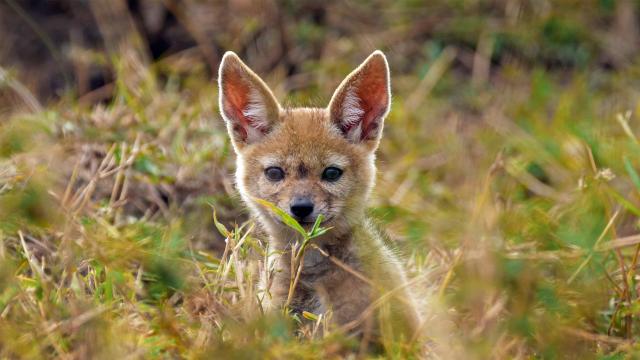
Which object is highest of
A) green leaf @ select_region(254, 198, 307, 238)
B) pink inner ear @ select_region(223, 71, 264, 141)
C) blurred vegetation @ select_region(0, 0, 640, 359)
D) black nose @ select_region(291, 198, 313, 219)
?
pink inner ear @ select_region(223, 71, 264, 141)

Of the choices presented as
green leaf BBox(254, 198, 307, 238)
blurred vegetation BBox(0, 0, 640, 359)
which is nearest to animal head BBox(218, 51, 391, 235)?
green leaf BBox(254, 198, 307, 238)

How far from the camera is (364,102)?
4.56 meters

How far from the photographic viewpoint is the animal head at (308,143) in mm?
4301

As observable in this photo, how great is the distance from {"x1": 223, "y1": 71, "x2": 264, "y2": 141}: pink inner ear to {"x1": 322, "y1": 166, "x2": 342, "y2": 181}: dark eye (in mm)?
481

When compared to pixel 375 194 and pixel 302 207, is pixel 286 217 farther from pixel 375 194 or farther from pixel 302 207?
pixel 375 194

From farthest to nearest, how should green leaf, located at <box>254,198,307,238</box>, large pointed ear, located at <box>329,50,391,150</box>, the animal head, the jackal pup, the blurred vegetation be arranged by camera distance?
large pointed ear, located at <box>329,50,391,150</box> < the animal head < the jackal pup < green leaf, located at <box>254,198,307,238</box> < the blurred vegetation

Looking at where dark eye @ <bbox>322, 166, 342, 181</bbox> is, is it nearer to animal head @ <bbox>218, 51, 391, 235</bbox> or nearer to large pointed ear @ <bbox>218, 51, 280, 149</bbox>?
animal head @ <bbox>218, 51, 391, 235</bbox>

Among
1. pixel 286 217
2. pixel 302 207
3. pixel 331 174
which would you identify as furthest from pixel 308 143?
pixel 286 217

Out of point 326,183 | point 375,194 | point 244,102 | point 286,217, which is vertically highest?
point 244,102

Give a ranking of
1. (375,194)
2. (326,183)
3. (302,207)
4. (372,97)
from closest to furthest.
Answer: (302,207), (326,183), (372,97), (375,194)

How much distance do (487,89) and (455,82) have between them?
0.33 m

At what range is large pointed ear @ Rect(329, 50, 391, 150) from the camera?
4430 mm

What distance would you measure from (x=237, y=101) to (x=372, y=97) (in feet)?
2.05

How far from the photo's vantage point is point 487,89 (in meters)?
8.22
